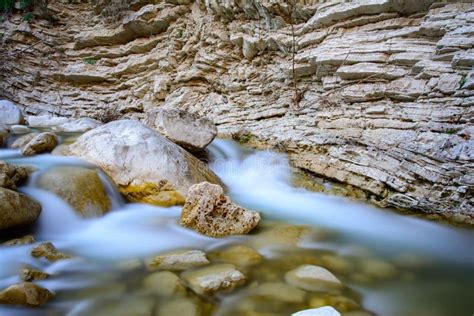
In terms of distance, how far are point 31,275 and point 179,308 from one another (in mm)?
1145

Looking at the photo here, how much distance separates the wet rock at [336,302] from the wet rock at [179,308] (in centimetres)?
78

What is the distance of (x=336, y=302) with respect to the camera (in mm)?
2166

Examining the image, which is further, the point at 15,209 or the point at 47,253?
the point at 15,209

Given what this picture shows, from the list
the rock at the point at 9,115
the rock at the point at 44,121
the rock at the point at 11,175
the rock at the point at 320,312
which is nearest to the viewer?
the rock at the point at 320,312

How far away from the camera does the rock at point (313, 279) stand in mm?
2332

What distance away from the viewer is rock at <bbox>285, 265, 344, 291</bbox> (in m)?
2.33

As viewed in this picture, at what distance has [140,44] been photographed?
11.4 metres

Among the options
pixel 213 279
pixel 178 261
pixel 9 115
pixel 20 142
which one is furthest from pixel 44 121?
pixel 213 279

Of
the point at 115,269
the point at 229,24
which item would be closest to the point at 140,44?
the point at 229,24

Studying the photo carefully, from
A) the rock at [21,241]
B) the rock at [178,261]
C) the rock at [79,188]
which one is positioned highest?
the rock at [79,188]

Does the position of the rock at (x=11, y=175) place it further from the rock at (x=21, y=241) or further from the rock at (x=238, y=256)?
the rock at (x=238, y=256)

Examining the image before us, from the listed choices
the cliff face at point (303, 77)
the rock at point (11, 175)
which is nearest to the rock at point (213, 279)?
the rock at point (11, 175)

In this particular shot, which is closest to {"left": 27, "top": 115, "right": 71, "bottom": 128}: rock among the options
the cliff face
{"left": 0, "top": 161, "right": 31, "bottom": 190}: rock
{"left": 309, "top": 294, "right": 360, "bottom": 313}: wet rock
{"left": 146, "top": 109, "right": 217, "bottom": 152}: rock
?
the cliff face

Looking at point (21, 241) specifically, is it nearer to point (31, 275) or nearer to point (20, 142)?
point (31, 275)
